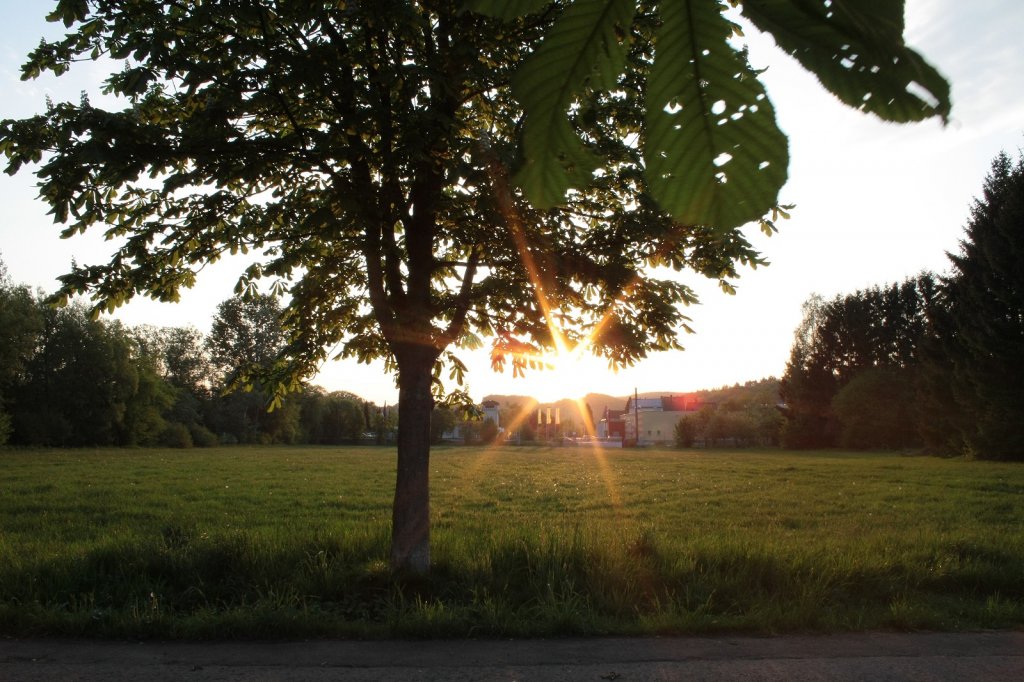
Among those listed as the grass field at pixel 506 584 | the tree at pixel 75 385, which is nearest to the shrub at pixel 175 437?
the tree at pixel 75 385

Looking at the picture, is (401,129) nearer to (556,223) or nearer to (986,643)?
(556,223)

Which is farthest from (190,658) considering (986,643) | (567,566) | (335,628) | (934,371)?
(934,371)

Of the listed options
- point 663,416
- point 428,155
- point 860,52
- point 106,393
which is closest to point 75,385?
point 106,393

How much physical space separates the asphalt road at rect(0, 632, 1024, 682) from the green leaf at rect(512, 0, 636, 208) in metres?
5.13

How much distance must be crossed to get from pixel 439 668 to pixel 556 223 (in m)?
3.47

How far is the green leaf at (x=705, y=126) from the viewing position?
43 centimetres

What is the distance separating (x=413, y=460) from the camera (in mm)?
7656

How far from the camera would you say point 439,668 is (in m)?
5.20

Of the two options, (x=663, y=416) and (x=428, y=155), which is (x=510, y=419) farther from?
(x=428, y=155)

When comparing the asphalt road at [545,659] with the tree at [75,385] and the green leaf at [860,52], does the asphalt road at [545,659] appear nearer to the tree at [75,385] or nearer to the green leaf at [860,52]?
the green leaf at [860,52]

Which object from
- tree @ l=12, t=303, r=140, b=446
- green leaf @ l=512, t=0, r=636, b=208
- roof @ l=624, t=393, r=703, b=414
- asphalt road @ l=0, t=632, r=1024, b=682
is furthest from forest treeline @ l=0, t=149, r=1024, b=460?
green leaf @ l=512, t=0, r=636, b=208

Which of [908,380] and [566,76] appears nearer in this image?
[566,76]

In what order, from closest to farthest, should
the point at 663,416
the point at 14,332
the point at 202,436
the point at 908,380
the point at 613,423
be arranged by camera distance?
the point at 14,332 → the point at 908,380 → the point at 202,436 → the point at 663,416 → the point at 613,423

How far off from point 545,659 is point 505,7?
5.62 m
